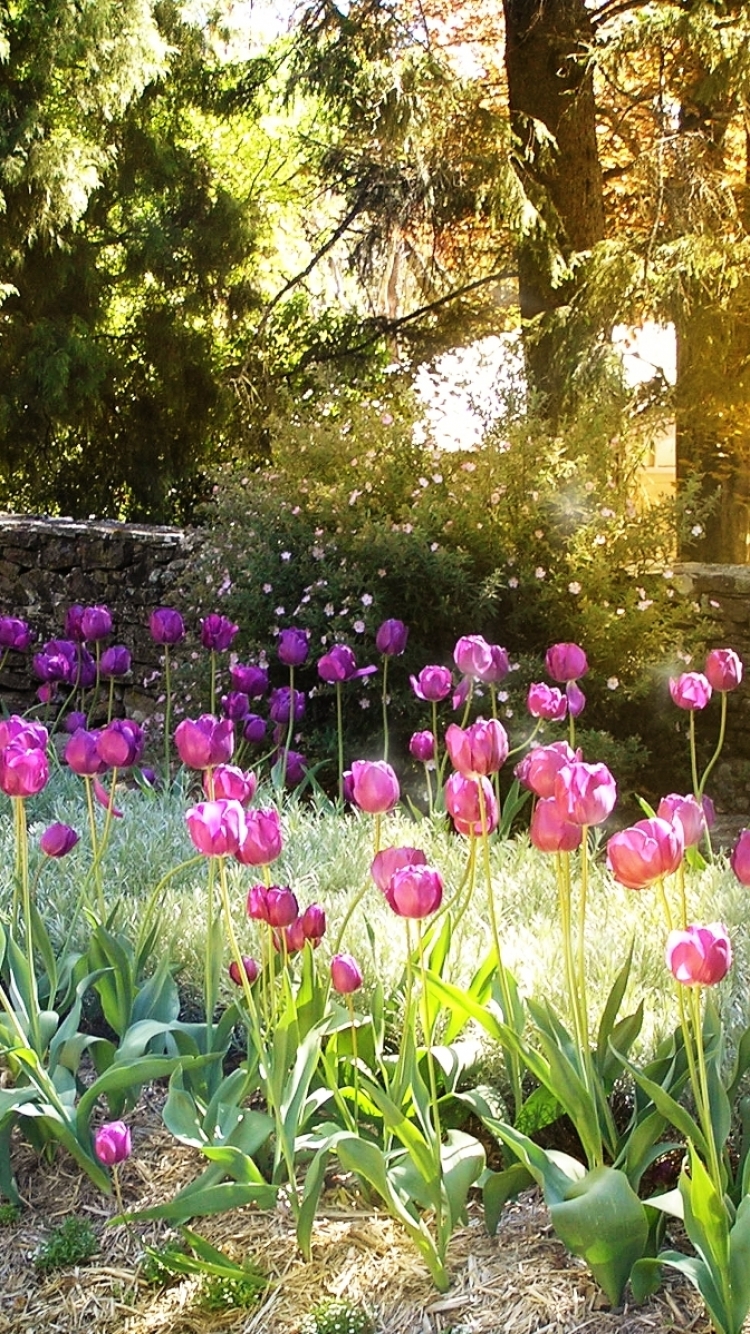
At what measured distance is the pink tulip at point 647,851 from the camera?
1.56 m

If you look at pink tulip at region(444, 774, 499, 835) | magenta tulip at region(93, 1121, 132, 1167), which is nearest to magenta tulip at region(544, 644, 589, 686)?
pink tulip at region(444, 774, 499, 835)

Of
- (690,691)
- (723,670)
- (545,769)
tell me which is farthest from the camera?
(723,670)

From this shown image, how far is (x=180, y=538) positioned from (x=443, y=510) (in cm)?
260

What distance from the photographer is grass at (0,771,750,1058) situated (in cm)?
243

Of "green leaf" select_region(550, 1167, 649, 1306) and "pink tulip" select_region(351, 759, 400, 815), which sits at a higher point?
"pink tulip" select_region(351, 759, 400, 815)

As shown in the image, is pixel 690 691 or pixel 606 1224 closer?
pixel 606 1224

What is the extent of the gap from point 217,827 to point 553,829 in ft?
1.48

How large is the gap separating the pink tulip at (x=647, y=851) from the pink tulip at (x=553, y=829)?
0.30 ft

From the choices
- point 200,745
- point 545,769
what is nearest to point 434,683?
point 200,745

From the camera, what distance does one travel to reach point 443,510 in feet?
18.2

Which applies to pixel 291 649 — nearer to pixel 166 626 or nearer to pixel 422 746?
pixel 166 626

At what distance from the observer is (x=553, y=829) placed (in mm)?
1664

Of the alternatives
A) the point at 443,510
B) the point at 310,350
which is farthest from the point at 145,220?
the point at 443,510

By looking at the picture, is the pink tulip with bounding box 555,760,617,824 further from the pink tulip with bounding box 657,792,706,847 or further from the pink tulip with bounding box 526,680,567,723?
the pink tulip with bounding box 526,680,567,723
